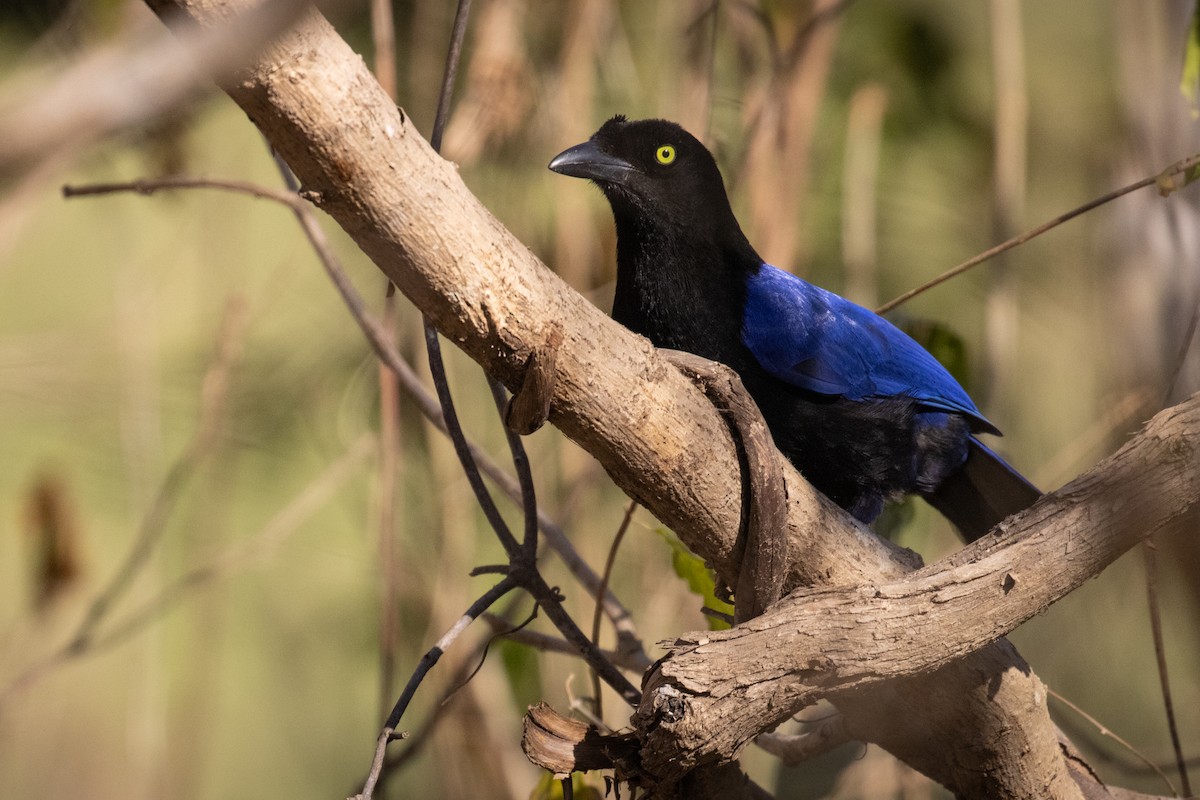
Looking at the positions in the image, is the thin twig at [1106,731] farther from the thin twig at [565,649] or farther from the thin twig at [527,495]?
the thin twig at [527,495]

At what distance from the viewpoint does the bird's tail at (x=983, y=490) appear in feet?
9.68

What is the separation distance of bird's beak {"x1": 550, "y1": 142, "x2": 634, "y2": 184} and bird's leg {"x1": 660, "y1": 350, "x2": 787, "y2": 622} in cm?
123

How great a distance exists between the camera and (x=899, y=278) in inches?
225

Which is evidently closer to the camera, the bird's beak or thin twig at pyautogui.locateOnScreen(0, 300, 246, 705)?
the bird's beak

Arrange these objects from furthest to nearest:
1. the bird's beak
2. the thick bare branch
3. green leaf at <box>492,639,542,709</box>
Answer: green leaf at <box>492,639,542,709</box> → the bird's beak → the thick bare branch

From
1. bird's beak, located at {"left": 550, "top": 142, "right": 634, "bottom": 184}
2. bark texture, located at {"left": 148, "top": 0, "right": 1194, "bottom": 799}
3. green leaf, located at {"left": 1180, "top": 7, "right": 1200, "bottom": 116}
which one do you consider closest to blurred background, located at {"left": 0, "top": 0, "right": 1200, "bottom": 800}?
bird's beak, located at {"left": 550, "top": 142, "right": 634, "bottom": 184}

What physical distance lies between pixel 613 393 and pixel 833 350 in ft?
4.58

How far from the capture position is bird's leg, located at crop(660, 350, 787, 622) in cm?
187

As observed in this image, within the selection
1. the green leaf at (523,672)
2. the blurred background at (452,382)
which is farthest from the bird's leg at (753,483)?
the green leaf at (523,672)

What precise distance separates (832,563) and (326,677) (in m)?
4.71

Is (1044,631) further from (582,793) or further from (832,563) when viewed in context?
(832,563)

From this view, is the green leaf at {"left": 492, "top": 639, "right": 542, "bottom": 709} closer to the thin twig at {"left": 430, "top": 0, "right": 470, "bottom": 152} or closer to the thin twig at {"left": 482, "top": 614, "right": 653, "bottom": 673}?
the thin twig at {"left": 482, "top": 614, "right": 653, "bottom": 673}

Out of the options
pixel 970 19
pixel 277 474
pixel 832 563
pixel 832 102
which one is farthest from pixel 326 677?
pixel 970 19

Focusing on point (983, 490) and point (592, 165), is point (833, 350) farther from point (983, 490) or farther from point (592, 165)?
point (592, 165)
